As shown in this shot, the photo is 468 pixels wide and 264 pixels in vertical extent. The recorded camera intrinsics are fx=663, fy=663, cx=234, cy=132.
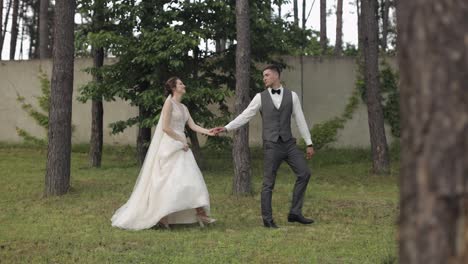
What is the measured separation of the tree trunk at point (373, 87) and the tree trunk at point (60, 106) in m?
6.82

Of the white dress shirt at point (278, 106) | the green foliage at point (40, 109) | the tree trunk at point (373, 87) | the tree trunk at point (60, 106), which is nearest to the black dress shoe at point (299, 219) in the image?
the white dress shirt at point (278, 106)

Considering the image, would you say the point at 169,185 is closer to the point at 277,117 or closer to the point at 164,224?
the point at 164,224

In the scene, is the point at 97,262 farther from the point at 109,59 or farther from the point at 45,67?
the point at 45,67

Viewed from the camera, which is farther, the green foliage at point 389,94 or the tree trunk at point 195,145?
the green foliage at point 389,94

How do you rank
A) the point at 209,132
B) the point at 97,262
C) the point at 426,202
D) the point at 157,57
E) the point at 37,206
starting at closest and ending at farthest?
the point at 426,202, the point at 97,262, the point at 209,132, the point at 37,206, the point at 157,57

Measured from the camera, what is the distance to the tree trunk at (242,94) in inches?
436

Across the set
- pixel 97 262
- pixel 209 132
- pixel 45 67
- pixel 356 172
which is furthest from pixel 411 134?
pixel 45 67

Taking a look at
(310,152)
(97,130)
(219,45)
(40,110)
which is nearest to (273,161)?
(310,152)

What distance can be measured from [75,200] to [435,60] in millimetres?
9127

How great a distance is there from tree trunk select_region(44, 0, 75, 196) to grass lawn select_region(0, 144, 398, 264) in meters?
0.38

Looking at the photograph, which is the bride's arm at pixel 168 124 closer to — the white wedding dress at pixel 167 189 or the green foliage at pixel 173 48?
the white wedding dress at pixel 167 189

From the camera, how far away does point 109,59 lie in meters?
19.9

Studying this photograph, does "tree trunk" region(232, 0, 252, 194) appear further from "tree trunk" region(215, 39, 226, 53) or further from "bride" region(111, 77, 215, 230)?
"tree trunk" region(215, 39, 226, 53)

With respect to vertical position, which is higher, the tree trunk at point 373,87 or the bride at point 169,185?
the tree trunk at point 373,87
